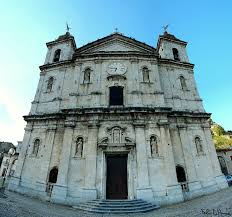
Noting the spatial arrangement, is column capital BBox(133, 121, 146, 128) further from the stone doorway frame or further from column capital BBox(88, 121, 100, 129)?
column capital BBox(88, 121, 100, 129)

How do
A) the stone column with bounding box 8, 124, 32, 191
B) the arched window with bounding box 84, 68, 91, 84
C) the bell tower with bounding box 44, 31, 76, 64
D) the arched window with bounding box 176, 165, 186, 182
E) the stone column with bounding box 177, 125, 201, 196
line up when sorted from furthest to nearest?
the bell tower with bounding box 44, 31, 76, 64 < the arched window with bounding box 84, 68, 91, 84 < the arched window with bounding box 176, 165, 186, 182 < the stone column with bounding box 8, 124, 32, 191 < the stone column with bounding box 177, 125, 201, 196

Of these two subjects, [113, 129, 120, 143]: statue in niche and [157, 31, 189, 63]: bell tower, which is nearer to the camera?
[113, 129, 120, 143]: statue in niche

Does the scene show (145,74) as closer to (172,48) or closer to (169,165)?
(172,48)

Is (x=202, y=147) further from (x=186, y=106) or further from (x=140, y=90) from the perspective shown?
(x=140, y=90)

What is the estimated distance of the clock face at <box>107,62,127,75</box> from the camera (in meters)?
17.2

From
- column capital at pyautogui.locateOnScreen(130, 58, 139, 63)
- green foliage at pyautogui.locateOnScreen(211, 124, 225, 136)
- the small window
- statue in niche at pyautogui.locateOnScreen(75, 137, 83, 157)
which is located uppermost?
green foliage at pyautogui.locateOnScreen(211, 124, 225, 136)

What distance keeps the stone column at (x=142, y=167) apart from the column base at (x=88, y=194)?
103 inches

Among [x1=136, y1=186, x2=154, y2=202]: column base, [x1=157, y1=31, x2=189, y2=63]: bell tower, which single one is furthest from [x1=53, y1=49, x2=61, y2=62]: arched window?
[x1=136, y1=186, x2=154, y2=202]: column base

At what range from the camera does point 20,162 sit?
14.5 m

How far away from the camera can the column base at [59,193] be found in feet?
40.0

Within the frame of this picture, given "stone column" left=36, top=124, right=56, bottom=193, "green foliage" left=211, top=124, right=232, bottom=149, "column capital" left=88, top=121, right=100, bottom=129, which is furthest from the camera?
"green foliage" left=211, top=124, right=232, bottom=149

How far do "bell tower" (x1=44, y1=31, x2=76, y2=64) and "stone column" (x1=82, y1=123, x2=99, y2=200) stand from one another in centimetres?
844

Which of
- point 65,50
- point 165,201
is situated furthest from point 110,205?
point 65,50

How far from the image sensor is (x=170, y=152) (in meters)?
13.7
